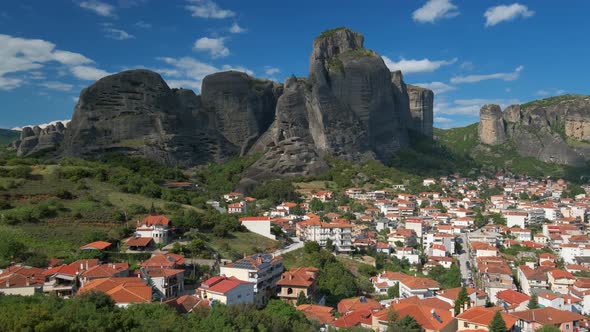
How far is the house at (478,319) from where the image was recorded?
26.1 meters

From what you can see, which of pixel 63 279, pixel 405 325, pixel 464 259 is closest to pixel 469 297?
pixel 405 325

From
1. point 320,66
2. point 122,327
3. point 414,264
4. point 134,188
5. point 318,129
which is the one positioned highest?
point 320,66

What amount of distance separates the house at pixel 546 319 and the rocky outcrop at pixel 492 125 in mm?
113133

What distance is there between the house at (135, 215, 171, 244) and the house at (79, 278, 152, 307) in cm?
1099

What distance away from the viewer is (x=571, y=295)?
3391 centimetres

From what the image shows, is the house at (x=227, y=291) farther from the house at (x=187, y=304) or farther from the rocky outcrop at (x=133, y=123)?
the rocky outcrop at (x=133, y=123)

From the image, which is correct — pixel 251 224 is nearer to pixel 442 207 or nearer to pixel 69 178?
pixel 69 178

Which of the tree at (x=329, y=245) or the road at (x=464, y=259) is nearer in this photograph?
the road at (x=464, y=259)

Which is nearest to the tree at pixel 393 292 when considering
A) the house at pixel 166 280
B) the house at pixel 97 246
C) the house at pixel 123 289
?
the house at pixel 166 280

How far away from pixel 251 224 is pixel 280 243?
3.43 meters

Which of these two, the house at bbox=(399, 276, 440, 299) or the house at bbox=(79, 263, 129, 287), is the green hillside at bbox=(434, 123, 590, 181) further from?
the house at bbox=(79, 263, 129, 287)

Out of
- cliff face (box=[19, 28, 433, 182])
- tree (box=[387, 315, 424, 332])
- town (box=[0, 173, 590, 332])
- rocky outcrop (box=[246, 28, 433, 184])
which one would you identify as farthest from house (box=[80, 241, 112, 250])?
rocky outcrop (box=[246, 28, 433, 184])

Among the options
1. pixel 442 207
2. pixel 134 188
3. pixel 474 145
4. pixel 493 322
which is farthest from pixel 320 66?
pixel 493 322

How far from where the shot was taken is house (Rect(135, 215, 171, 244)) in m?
38.2
